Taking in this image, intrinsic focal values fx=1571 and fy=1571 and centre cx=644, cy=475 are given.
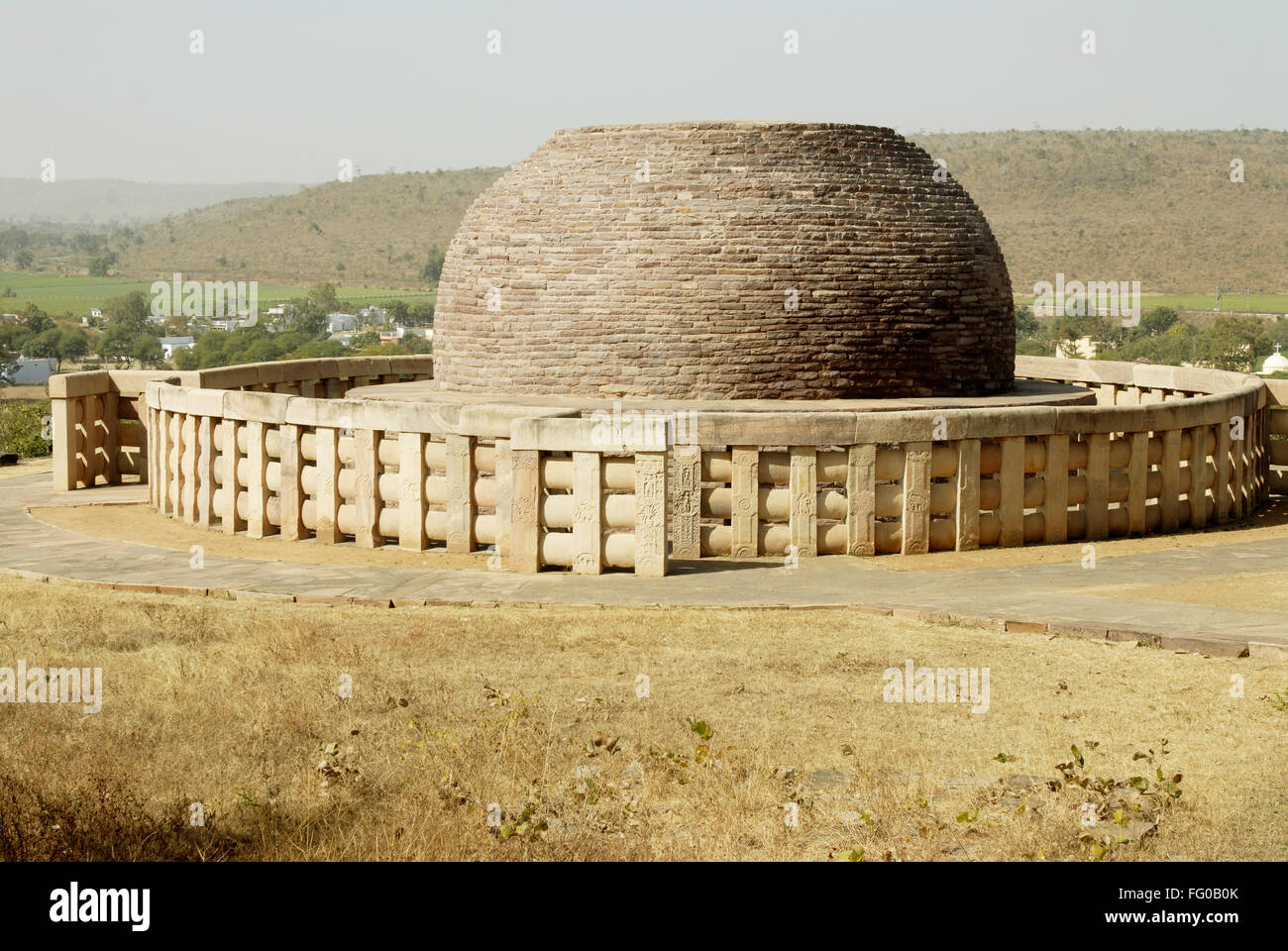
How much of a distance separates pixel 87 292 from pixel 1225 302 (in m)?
79.4

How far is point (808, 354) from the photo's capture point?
15.2 metres

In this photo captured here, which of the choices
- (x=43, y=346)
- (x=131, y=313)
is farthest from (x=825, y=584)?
(x=131, y=313)

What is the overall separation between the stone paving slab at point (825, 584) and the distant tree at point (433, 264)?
2873 inches

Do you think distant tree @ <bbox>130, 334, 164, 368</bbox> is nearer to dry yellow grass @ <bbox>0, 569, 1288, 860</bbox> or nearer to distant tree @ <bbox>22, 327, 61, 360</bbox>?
distant tree @ <bbox>22, 327, 61, 360</bbox>

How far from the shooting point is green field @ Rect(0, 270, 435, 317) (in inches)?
3501

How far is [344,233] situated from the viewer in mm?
101750

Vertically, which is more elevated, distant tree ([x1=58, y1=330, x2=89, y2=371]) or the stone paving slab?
distant tree ([x1=58, y1=330, x2=89, y2=371])

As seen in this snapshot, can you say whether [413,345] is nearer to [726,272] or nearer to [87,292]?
[726,272]

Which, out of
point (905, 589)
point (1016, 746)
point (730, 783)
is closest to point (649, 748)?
point (730, 783)

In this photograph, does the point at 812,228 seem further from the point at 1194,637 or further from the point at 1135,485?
the point at 1194,637

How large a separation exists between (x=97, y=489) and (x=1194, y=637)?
Result: 40.7 ft

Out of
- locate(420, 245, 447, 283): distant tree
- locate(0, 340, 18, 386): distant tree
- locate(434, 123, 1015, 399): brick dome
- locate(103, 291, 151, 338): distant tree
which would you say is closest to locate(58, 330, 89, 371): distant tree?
locate(103, 291, 151, 338): distant tree

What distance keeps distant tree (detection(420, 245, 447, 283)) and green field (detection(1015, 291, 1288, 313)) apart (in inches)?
1284

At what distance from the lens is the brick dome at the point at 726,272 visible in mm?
15141
